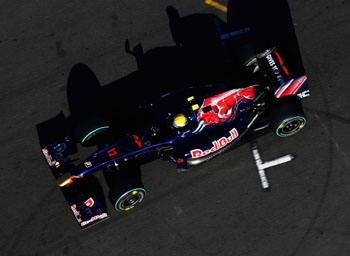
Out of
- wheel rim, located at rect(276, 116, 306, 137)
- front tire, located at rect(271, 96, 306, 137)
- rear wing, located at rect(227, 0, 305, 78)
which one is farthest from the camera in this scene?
rear wing, located at rect(227, 0, 305, 78)

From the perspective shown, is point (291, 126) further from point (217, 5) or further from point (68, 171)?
point (68, 171)

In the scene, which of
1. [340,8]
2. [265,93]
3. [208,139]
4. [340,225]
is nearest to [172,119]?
[208,139]

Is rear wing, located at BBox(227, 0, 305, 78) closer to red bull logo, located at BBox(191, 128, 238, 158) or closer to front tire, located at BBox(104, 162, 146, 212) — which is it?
red bull logo, located at BBox(191, 128, 238, 158)

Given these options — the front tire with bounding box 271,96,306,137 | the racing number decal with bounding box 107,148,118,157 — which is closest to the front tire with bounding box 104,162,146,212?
the racing number decal with bounding box 107,148,118,157

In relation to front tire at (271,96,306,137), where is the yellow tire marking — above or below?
above

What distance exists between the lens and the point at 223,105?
8.25 m

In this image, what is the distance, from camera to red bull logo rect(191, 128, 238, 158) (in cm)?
819

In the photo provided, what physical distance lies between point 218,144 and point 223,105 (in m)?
0.86

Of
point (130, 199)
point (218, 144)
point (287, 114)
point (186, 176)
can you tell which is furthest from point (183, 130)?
point (287, 114)

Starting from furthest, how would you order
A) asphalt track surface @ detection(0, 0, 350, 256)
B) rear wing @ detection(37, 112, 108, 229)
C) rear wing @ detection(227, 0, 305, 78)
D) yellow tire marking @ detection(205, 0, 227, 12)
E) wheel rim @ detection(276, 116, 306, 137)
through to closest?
1. yellow tire marking @ detection(205, 0, 227, 12)
2. rear wing @ detection(227, 0, 305, 78)
3. asphalt track surface @ detection(0, 0, 350, 256)
4. rear wing @ detection(37, 112, 108, 229)
5. wheel rim @ detection(276, 116, 306, 137)

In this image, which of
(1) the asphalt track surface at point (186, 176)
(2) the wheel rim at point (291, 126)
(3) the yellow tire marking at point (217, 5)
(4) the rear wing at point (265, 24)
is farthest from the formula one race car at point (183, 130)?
(3) the yellow tire marking at point (217, 5)

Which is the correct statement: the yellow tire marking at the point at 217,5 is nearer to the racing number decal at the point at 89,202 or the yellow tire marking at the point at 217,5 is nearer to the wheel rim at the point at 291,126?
the wheel rim at the point at 291,126

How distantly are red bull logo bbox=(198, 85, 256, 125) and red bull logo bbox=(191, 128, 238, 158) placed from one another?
35cm

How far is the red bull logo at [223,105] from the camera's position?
8.17 meters
